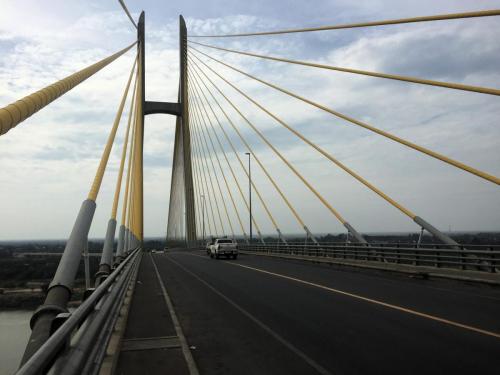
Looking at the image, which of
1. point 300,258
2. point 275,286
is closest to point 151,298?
point 275,286

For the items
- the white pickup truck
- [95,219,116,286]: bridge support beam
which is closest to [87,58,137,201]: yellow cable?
[95,219,116,286]: bridge support beam

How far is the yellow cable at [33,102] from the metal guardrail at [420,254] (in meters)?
13.4

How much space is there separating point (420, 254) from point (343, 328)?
1164cm

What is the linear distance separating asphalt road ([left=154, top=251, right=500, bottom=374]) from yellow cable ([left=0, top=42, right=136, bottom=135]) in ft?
12.5

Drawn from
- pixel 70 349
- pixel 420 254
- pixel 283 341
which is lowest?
pixel 283 341

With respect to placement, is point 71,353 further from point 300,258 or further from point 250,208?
point 250,208

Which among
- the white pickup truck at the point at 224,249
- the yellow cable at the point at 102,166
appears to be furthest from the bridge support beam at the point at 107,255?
the white pickup truck at the point at 224,249

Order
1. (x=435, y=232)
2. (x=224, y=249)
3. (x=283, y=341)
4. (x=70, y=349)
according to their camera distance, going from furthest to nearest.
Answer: (x=224, y=249)
(x=435, y=232)
(x=283, y=341)
(x=70, y=349)

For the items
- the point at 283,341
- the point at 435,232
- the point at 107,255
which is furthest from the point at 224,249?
the point at 283,341

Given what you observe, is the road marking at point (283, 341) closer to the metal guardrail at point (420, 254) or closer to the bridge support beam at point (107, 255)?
the bridge support beam at point (107, 255)

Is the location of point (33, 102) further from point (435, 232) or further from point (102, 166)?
point (435, 232)

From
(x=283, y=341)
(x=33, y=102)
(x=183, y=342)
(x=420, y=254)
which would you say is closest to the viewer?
(x=33, y=102)

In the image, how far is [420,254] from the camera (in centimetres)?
Result: 1883

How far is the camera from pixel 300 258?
99.0ft
